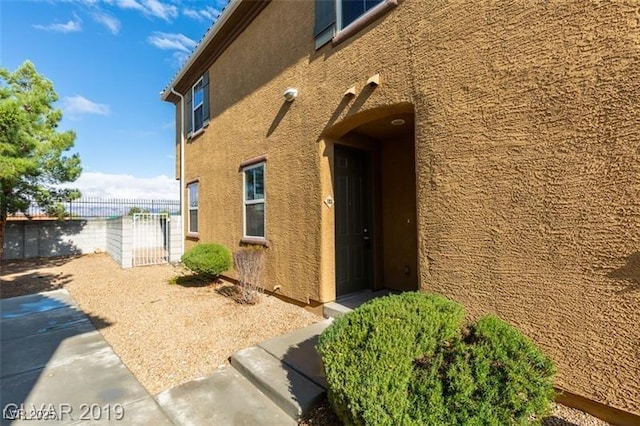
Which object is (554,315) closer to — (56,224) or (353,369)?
(353,369)

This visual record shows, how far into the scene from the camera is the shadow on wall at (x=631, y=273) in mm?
2252

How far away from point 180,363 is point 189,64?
939 centimetres

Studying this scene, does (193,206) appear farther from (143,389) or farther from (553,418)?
(553,418)

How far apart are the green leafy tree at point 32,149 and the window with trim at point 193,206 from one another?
4286 millimetres

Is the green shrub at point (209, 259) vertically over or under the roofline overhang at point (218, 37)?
under

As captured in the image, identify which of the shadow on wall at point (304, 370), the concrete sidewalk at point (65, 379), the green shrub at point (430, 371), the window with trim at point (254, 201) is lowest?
the concrete sidewalk at point (65, 379)

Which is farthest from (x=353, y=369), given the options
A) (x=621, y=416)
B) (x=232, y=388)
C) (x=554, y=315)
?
(x=621, y=416)

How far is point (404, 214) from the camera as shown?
19.0ft

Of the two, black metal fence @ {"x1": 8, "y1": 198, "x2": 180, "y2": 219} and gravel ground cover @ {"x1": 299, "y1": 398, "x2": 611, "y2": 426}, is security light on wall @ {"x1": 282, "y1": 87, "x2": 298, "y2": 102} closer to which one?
gravel ground cover @ {"x1": 299, "y1": 398, "x2": 611, "y2": 426}

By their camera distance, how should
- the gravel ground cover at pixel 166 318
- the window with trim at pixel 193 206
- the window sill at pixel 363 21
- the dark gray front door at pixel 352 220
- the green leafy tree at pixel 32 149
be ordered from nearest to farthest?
the gravel ground cover at pixel 166 318 → the window sill at pixel 363 21 → the dark gray front door at pixel 352 220 → the green leafy tree at pixel 32 149 → the window with trim at pixel 193 206

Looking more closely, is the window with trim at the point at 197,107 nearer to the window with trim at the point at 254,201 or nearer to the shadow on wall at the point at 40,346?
the window with trim at the point at 254,201

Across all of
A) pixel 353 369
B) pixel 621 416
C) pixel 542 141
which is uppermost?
pixel 542 141

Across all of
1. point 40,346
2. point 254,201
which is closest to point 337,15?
point 254,201

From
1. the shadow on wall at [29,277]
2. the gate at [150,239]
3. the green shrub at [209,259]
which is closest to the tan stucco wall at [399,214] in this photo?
the green shrub at [209,259]
